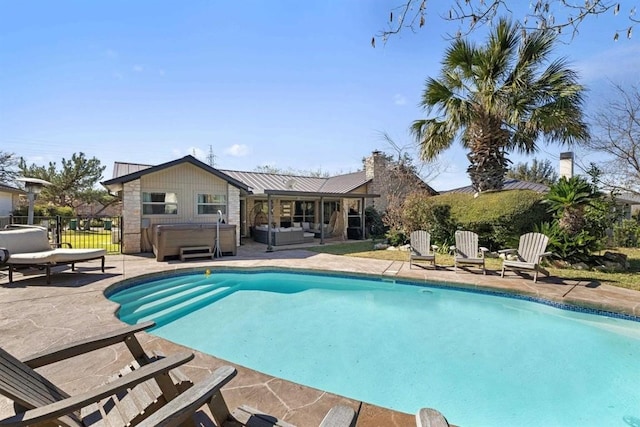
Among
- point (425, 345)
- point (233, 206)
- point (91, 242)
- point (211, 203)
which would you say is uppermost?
point (211, 203)

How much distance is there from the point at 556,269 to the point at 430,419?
10005 mm

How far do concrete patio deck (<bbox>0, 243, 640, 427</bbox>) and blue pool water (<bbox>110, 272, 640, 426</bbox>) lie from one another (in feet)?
2.05

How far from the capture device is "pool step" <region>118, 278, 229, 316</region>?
21.9ft

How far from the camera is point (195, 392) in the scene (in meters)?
1.72

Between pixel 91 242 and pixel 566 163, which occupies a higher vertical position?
pixel 566 163

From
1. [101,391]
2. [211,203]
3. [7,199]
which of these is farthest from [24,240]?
[7,199]

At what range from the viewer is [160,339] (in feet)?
13.8

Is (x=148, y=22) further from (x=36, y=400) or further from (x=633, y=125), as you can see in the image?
(x=633, y=125)

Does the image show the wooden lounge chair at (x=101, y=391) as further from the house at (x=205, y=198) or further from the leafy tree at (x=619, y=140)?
the leafy tree at (x=619, y=140)

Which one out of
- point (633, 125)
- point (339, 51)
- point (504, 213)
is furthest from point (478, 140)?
point (339, 51)

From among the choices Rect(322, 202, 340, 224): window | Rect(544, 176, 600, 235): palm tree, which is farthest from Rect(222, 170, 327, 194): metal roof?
Rect(544, 176, 600, 235): palm tree

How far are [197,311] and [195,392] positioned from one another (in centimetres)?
561

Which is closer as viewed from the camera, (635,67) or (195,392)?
(195,392)

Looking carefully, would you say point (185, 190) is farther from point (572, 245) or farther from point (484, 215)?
point (572, 245)
